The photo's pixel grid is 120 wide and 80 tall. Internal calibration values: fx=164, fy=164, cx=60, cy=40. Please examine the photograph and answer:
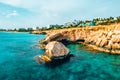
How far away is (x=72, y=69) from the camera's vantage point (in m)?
38.0

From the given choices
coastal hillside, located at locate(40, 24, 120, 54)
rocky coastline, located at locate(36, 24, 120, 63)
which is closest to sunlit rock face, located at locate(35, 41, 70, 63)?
rocky coastline, located at locate(36, 24, 120, 63)

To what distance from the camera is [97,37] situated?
76250 mm

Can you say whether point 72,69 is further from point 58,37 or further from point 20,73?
point 58,37

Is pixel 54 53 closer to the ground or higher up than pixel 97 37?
closer to the ground

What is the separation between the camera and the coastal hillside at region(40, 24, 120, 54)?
2490 inches

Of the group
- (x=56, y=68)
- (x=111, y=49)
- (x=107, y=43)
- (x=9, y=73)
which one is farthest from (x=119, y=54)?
(x=9, y=73)

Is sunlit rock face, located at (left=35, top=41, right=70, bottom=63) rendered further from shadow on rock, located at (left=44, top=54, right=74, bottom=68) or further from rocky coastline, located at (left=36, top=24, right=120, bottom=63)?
shadow on rock, located at (left=44, top=54, right=74, bottom=68)

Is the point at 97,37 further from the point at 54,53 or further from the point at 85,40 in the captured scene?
the point at 54,53

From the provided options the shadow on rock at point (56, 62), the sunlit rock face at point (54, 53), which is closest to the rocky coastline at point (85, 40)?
the sunlit rock face at point (54, 53)

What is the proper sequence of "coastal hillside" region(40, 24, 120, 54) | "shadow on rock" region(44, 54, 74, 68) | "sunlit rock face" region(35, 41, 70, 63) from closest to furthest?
"shadow on rock" region(44, 54, 74, 68), "sunlit rock face" region(35, 41, 70, 63), "coastal hillside" region(40, 24, 120, 54)

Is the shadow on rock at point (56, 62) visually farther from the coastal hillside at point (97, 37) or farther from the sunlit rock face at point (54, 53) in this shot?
the coastal hillside at point (97, 37)

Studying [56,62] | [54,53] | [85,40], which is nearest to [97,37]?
[85,40]

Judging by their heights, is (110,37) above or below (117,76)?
above

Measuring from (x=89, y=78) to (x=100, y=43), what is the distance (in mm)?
38481
